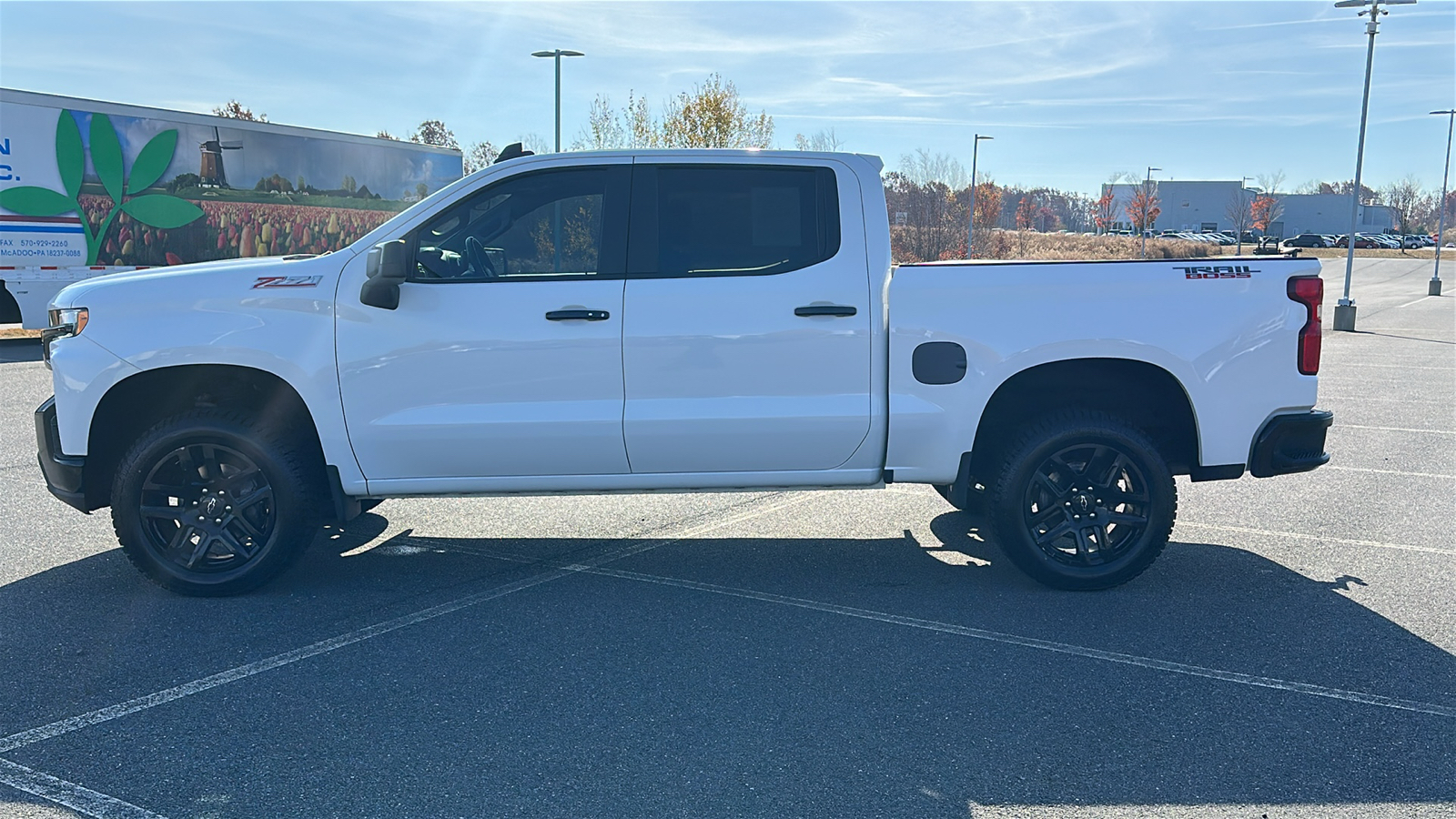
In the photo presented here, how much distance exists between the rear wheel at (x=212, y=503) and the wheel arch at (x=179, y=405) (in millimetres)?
133

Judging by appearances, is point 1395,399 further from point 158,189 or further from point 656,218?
point 158,189

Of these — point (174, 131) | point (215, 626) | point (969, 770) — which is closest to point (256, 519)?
point (215, 626)

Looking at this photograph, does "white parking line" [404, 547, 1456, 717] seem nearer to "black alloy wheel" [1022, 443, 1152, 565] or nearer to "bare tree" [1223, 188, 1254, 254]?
"black alloy wheel" [1022, 443, 1152, 565]

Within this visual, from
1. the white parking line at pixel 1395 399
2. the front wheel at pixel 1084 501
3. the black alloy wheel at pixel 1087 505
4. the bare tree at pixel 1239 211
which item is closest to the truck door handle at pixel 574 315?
the front wheel at pixel 1084 501

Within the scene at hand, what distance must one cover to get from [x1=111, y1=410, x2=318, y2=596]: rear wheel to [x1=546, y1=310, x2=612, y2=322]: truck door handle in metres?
1.39

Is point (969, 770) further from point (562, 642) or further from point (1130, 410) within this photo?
point (1130, 410)

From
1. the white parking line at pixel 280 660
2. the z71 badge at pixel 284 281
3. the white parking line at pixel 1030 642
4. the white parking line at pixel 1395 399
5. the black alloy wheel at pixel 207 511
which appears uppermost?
the z71 badge at pixel 284 281

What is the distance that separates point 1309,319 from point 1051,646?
207 centimetres

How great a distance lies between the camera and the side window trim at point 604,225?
17.2ft

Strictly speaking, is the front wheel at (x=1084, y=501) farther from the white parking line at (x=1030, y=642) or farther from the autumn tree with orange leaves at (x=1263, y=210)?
the autumn tree with orange leaves at (x=1263, y=210)

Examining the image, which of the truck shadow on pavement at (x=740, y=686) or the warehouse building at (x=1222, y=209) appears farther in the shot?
the warehouse building at (x=1222, y=209)

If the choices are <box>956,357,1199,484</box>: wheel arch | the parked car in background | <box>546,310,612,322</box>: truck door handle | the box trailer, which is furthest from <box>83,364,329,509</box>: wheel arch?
the parked car in background

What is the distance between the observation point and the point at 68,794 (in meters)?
3.41

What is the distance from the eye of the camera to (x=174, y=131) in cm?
1889
